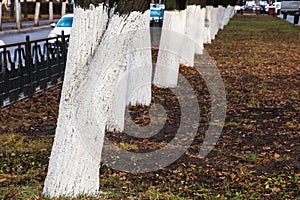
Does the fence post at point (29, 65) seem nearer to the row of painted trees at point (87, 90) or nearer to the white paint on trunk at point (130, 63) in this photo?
the white paint on trunk at point (130, 63)

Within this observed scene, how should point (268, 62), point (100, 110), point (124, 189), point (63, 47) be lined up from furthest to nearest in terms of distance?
point (268, 62), point (63, 47), point (124, 189), point (100, 110)

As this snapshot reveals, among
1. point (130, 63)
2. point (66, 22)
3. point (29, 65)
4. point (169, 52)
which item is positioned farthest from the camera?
point (66, 22)

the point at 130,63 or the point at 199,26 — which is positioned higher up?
the point at 130,63

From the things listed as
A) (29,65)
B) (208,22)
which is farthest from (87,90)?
(208,22)

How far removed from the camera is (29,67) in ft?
32.6

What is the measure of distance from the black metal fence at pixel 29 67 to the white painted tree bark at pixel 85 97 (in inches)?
174

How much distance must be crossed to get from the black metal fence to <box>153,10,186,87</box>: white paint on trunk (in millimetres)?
2067

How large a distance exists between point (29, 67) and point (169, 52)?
3084 millimetres

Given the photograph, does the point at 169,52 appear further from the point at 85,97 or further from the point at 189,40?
the point at 85,97

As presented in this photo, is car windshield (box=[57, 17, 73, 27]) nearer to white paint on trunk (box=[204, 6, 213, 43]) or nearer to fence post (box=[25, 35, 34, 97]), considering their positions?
white paint on trunk (box=[204, 6, 213, 43])

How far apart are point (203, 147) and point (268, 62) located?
436 inches

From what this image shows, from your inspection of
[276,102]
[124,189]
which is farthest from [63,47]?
[124,189]

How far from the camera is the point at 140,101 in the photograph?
933cm

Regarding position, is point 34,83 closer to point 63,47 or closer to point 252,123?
point 63,47
